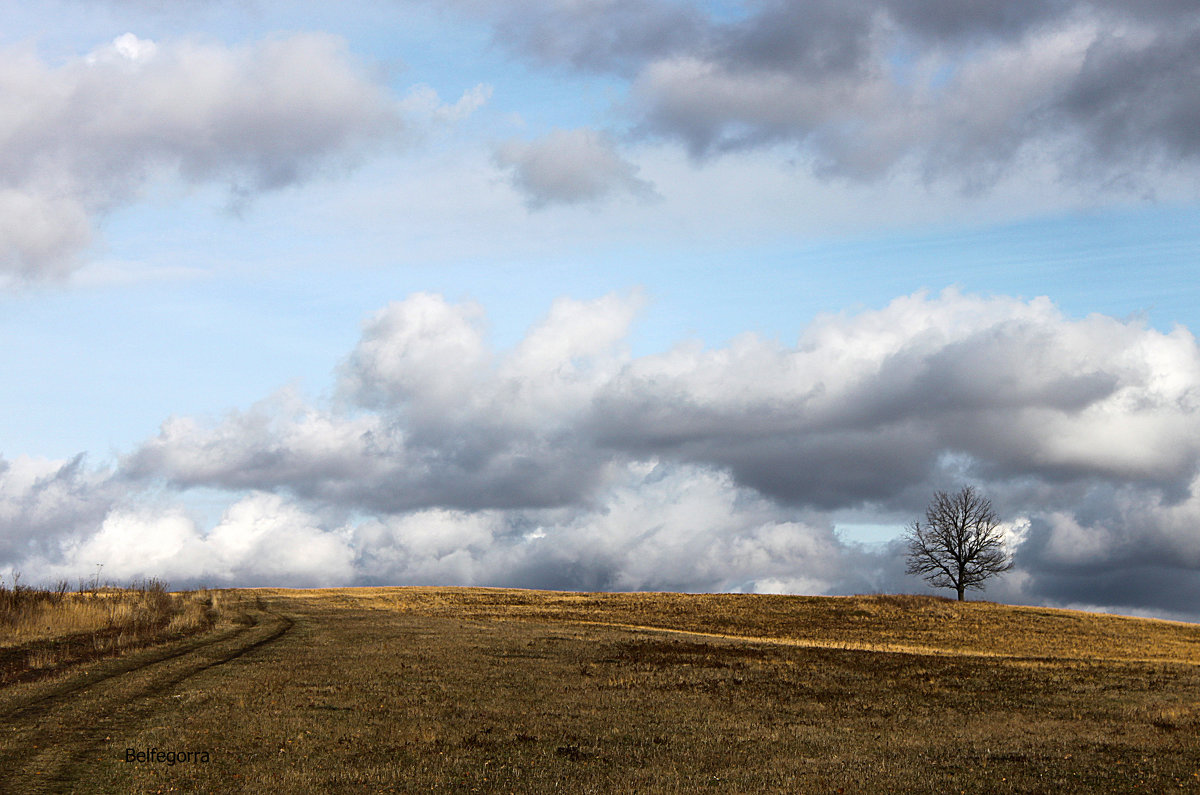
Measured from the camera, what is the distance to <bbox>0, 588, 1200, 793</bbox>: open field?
1784 centimetres

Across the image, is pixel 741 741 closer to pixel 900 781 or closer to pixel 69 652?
pixel 900 781

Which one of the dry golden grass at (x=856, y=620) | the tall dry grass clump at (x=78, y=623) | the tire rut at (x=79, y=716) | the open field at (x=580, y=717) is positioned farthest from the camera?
the dry golden grass at (x=856, y=620)

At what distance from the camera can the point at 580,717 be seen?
78.7ft

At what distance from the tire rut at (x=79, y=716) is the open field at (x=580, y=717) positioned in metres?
0.09

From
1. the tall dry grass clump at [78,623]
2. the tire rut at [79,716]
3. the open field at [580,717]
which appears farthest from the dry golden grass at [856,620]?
the tire rut at [79,716]

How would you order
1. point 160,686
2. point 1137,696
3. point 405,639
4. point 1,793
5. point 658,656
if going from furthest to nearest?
point 405,639 < point 658,656 < point 1137,696 < point 160,686 < point 1,793

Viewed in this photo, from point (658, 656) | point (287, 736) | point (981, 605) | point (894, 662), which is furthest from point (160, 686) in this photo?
point (981, 605)

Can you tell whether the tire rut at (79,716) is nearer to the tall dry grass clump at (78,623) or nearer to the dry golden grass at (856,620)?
the tall dry grass clump at (78,623)

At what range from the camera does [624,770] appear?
1859 cm

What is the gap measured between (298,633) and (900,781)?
34.0m

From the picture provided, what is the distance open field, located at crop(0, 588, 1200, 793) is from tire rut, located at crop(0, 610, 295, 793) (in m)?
0.09

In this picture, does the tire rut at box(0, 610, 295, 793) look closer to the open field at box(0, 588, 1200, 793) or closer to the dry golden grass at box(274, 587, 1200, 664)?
the open field at box(0, 588, 1200, 793)

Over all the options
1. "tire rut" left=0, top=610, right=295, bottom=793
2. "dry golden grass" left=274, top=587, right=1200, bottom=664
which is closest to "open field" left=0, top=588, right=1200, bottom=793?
"tire rut" left=0, top=610, right=295, bottom=793

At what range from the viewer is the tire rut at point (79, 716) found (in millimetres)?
16906
